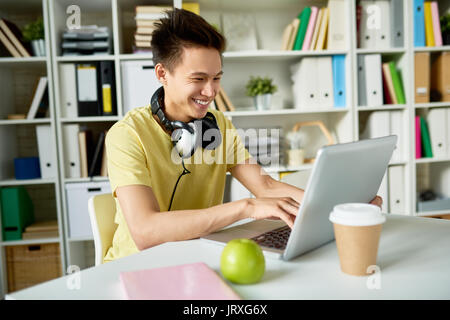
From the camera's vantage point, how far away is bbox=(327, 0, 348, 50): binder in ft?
7.92

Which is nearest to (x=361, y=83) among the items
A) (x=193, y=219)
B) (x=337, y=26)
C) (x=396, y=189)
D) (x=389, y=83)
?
(x=389, y=83)

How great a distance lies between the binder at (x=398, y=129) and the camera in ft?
8.28

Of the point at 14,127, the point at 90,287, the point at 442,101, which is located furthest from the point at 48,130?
the point at 442,101

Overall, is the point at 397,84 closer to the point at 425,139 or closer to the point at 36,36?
the point at 425,139

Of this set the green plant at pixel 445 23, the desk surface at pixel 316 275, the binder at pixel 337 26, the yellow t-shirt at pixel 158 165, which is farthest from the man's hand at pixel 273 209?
the green plant at pixel 445 23

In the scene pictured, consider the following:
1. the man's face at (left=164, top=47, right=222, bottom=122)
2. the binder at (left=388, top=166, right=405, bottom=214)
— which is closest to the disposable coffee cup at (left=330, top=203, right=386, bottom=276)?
the man's face at (left=164, top=47, right=222, bottom=122)

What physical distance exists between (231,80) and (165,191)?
5.00ft

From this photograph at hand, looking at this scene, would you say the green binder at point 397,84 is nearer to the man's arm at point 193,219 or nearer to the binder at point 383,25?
the binder at point 383,25

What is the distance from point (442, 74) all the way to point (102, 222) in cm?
238

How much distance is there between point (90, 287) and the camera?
68 cm

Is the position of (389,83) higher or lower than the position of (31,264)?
higher

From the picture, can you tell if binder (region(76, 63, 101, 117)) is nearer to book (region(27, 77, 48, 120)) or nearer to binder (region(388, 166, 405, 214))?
book (region(27, 77, 48, 120))

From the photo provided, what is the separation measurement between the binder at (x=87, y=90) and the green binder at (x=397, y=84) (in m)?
1.88

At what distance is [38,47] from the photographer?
2.27 m
